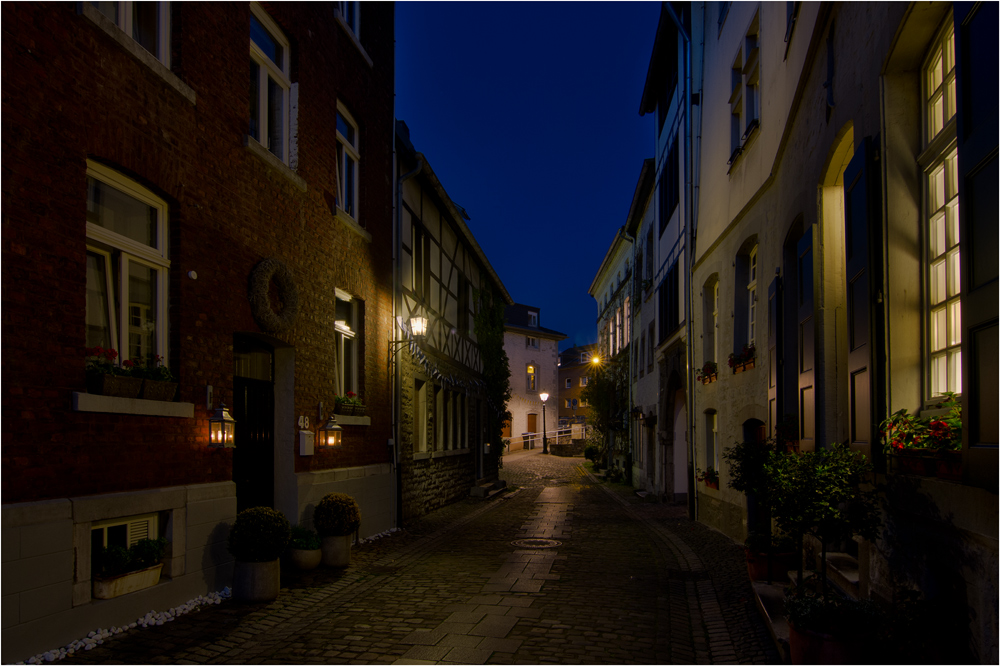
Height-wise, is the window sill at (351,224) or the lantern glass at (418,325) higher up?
the window sill at (351,224)

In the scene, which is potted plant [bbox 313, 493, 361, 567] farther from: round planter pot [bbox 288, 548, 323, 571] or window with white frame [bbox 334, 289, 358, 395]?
window with white frame [bbox 334, 289, 358, 395]

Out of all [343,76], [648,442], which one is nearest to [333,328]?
[343,76]

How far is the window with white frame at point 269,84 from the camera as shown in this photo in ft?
29.7

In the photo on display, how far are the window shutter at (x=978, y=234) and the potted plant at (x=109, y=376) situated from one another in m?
5.86

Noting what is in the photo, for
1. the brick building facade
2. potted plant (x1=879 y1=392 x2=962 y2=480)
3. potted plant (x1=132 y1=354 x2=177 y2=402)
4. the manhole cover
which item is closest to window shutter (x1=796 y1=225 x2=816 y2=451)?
potted plant (x1=879 y1=392 x2=962 y2=480)

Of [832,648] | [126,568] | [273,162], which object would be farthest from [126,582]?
[832,648]

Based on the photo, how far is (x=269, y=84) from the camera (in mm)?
9445

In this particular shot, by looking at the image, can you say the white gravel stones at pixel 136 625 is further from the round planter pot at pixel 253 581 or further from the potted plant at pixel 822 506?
the potted plant at pixel 822 506

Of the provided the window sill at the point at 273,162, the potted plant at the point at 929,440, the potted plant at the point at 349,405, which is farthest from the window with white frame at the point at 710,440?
the potted plant at the point at 929,440

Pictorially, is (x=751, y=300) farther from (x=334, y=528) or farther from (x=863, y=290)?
(x=334, y=528)

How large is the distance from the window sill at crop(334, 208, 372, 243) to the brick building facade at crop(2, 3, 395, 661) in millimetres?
33

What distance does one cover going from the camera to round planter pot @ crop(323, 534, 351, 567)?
29.1 ft

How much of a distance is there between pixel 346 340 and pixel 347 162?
278 centimetres

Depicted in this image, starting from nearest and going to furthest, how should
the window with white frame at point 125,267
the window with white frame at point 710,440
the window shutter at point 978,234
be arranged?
the window shutter at point 978,234, the window with white frame at point 125,267, the window with white frame at point 710,440
